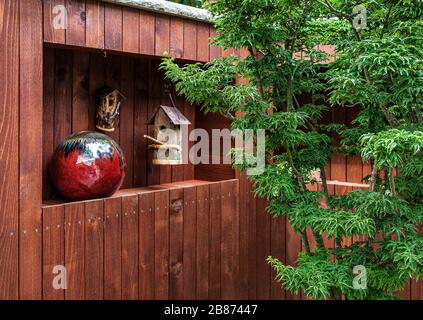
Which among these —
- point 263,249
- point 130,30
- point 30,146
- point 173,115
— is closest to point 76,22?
point 130,30

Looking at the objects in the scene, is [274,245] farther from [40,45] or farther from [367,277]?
[40,45]

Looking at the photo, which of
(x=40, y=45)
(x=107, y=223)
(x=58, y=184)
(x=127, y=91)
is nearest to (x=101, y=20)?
(x=40, y=45)

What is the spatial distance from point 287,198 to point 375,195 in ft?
1.09

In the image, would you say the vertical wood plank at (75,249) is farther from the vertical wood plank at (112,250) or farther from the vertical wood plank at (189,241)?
the vertical wood plank at (189,241)

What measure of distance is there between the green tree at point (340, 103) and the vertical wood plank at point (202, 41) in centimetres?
51

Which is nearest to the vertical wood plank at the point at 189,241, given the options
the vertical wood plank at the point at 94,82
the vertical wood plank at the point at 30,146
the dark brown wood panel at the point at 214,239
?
the dark brown wood panel at the point at 214,239

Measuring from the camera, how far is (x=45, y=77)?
185 cm

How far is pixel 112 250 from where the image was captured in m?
1.88

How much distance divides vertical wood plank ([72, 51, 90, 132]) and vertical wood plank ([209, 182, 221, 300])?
718 mm

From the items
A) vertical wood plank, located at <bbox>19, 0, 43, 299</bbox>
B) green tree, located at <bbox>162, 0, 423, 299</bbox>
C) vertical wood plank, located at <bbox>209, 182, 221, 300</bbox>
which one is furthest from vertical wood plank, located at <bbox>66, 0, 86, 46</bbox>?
vertical wood plank, located at <bbox>209, 182, 221, 300</bbox>

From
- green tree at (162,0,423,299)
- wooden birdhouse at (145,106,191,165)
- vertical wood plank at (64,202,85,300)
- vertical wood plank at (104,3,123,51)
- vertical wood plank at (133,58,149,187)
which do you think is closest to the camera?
green tree at (162,0,423,299)

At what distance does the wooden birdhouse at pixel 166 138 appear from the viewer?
84.5 inches

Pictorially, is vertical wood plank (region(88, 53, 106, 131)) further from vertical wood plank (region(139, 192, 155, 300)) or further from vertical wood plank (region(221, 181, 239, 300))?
vertical wood plank (region(221, 181, 239, 300))

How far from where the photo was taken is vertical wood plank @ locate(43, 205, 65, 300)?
163 centimetres
